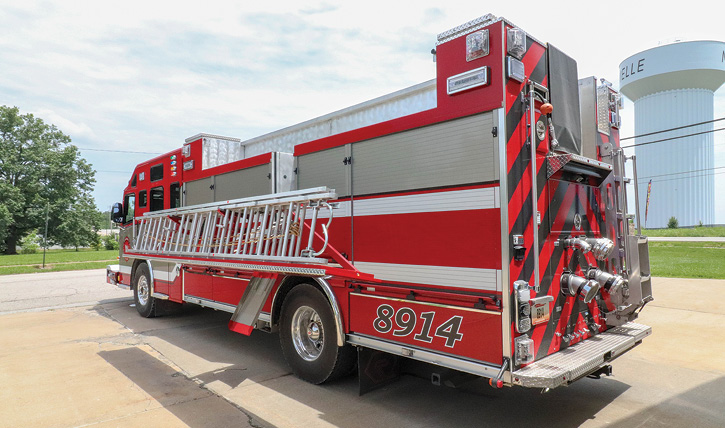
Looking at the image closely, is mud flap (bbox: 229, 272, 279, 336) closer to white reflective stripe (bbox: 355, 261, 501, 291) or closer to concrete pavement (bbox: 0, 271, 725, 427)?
concrete pavement (bbox: 0, 271, 725, 427)

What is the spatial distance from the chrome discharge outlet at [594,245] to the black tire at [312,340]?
95.0 inches

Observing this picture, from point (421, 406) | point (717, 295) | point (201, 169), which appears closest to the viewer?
point (421, 406)

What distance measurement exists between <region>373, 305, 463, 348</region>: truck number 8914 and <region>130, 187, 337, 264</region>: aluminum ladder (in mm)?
771

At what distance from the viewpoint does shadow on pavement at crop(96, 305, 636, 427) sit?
4008mm

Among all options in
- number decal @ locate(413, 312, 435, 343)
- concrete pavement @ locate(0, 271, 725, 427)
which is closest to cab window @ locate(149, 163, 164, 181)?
concrete pavement @ locate(0, 271, 725, 427)

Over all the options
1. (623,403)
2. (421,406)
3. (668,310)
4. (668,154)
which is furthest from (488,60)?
(668,154)

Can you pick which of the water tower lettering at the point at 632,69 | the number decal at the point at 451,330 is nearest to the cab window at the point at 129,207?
the number decal at the point at 451,330

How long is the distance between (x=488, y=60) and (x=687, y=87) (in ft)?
287

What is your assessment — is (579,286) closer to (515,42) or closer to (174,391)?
(515,42)

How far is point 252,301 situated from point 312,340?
37.4 inches

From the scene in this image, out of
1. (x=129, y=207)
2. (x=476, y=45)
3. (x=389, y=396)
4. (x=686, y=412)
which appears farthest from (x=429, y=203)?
(x=129, y=207)

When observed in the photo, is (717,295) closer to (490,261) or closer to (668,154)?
(490,261)

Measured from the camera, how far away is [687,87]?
7200 cm

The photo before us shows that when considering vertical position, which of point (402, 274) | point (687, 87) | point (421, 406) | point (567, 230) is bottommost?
point (421, 406)
